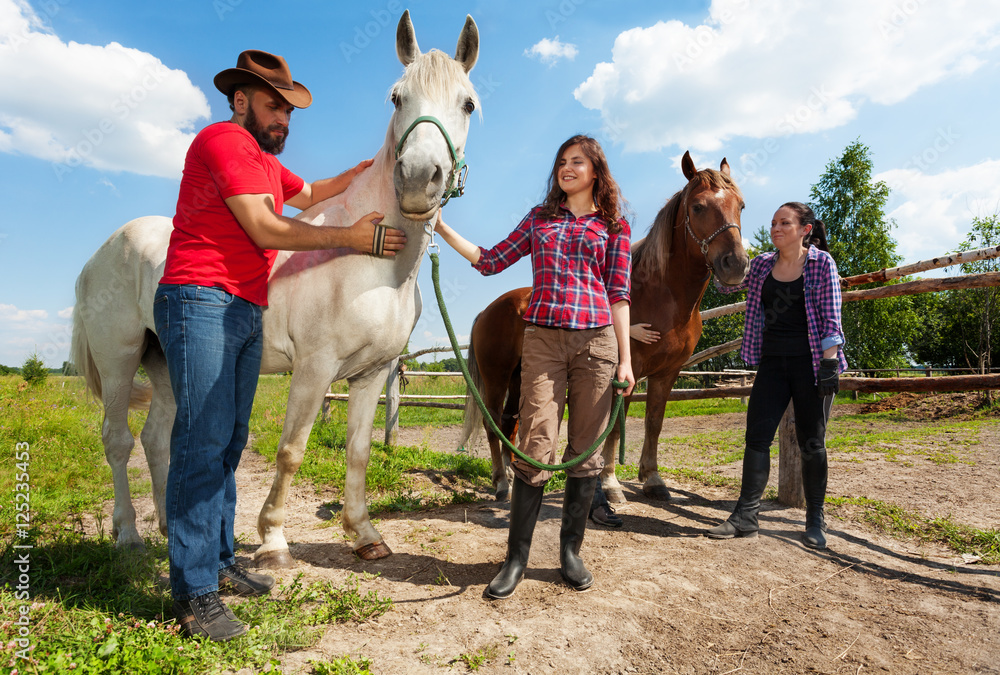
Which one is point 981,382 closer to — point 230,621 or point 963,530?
point 963,530

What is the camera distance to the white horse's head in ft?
6.71

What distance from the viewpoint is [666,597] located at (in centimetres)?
235

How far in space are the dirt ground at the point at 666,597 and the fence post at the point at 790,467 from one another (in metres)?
0.13

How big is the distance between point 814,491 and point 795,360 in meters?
0.85

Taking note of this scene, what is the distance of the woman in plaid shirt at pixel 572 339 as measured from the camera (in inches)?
94.2

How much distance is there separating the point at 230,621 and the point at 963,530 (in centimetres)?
427

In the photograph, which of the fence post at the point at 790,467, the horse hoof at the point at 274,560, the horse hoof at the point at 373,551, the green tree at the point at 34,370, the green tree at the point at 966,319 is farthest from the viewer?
the green tree at the point at 966,319

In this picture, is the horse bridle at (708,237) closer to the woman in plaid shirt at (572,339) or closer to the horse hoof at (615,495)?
the woman in plaid shirt at (572,339)

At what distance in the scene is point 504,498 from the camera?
13.9ft

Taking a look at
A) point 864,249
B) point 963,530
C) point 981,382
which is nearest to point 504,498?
point 963,530

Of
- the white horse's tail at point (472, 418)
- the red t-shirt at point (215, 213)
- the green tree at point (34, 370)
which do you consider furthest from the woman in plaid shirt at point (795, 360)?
the green tree at point (34, 370)

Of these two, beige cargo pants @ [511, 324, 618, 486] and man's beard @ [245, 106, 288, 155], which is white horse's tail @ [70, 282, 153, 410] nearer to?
man's beard @ [245, 106, 288, 155]

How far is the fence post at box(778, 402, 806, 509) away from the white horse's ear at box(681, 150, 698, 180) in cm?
202

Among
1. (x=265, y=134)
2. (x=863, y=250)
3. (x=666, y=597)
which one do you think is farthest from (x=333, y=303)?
(x=863, y=250)
